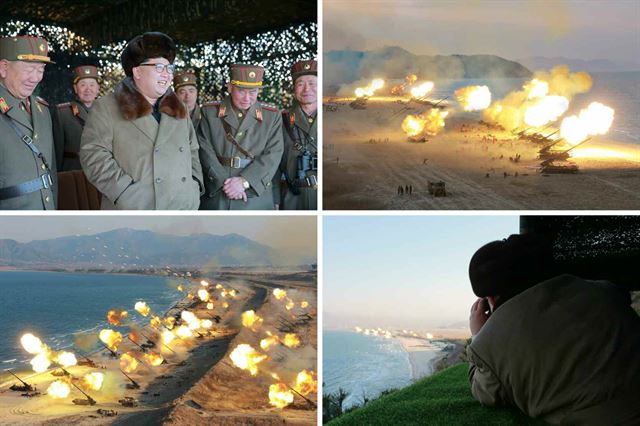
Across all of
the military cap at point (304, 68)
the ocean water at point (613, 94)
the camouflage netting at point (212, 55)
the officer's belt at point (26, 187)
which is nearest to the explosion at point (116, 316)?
the officer's belt at point (26, 187)

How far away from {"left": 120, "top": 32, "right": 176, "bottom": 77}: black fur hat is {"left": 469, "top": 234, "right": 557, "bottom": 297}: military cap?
1.25 meters

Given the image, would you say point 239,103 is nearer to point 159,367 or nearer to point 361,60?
point 361,60

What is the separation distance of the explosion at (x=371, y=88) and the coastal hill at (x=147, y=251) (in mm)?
625

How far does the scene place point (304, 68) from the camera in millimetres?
2590

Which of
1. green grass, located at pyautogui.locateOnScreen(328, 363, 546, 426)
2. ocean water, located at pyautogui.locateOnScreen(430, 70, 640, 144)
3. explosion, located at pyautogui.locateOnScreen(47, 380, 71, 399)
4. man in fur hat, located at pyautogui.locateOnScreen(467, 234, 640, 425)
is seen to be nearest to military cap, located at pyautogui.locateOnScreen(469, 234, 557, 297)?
man in fur hat, located at pyautogui.locateOnScreen(467, 234, 640, 425)

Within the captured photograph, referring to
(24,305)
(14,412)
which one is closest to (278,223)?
(24,305)

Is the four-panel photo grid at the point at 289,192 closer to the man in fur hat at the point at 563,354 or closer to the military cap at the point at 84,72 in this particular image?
the military cap at the point at 84,72

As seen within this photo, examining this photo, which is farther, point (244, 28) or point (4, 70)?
point (244, 28)

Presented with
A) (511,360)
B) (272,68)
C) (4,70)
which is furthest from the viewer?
(272,68)

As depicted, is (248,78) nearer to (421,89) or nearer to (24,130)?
(421,89)

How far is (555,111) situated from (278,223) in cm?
104

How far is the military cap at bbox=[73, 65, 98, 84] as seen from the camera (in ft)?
8.38

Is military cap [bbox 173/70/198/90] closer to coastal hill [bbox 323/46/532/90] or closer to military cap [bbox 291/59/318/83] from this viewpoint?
military cap [bbox 291/59/318/83]

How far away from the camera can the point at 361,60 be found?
2559 mm
